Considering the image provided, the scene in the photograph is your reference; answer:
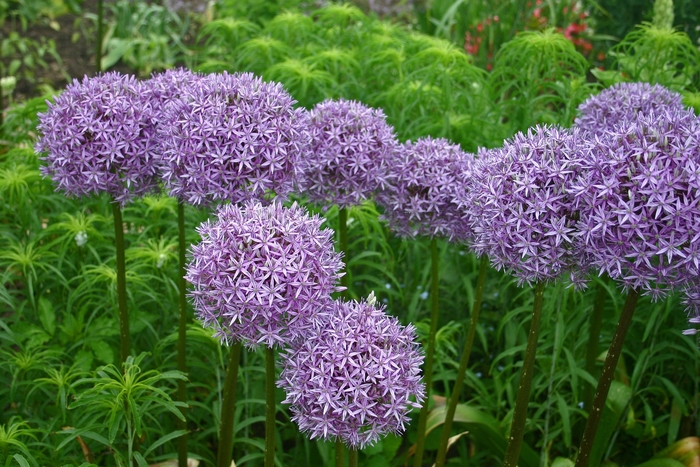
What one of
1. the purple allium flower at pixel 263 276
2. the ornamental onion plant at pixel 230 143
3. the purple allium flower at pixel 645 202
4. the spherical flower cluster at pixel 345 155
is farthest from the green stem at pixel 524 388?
the ornamental onion plant at pixel 230 143

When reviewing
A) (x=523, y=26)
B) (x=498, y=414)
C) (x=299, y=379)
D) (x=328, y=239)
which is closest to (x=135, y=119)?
(x=328, y=239)

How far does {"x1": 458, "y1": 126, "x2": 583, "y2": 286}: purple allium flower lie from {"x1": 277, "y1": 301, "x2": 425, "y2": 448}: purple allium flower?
0.50m

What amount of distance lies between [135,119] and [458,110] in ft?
8.98

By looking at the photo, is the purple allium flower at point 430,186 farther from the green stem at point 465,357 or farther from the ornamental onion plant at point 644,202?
the ornamental onion plant at point 644,202

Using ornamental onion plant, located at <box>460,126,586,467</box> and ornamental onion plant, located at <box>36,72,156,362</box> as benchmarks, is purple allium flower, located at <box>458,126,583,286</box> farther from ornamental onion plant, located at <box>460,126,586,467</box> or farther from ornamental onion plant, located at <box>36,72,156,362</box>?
ornamental onion plant, located at <box>36,72,156,362</box>

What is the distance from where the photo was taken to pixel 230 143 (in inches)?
108

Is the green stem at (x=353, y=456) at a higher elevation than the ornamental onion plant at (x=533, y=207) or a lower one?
lower

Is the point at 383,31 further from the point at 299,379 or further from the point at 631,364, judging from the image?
the point at 299,379

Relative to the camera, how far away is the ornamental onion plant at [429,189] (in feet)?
10.5

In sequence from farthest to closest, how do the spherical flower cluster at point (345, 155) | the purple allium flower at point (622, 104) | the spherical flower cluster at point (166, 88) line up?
the purple allium flower at point (622, 104)
the spherical flower cluster at point (345, 155)
the spherical flower cluster at point (166, 88)

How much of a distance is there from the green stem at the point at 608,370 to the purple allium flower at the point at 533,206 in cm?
19

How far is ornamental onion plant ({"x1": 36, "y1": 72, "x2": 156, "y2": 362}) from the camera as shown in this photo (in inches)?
116

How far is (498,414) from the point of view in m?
4.01

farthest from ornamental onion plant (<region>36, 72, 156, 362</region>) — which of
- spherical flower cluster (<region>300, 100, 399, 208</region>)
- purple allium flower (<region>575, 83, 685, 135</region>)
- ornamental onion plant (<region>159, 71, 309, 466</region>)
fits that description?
purple allium flower (<region>575, 83, 685, 135</region>)
